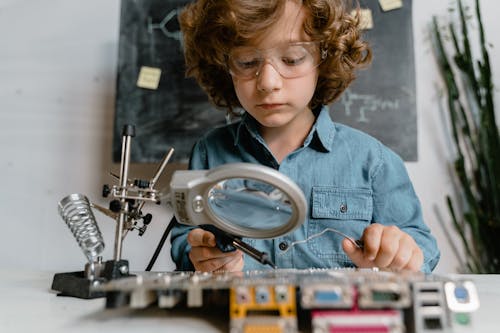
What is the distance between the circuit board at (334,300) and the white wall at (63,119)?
1340 millimetres

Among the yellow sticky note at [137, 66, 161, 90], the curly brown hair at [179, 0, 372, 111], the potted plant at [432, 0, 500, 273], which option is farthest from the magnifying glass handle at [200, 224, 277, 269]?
the potted plant at [432, 0, 500, 273]

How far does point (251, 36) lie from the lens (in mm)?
867

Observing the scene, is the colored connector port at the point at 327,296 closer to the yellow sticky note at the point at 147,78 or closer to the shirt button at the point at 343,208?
the shirt button at the point at 343,208

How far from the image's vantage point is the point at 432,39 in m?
1.72

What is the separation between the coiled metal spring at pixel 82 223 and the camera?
0.69m

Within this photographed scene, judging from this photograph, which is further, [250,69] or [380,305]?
[250,69]

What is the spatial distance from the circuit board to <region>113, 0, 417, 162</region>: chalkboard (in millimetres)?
1222

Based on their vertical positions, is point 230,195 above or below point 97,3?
below

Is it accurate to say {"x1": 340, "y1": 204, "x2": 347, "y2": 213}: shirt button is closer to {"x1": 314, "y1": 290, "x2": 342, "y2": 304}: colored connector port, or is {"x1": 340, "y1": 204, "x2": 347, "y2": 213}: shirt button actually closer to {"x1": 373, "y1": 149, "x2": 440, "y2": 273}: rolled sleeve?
{"x1": 373, "y1": 149, "x2": 440, "y2": 273}: rolled sleeve

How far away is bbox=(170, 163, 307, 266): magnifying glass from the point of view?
1.49 feet

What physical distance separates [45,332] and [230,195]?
0.25 m

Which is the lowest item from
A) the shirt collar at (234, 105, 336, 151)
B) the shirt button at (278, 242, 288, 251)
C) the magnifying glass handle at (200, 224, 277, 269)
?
the shirt button at (278, 242, 288, 251)

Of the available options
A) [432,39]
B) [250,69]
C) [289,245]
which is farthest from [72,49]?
[432,39]

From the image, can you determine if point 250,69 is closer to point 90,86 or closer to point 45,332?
point 45,332
